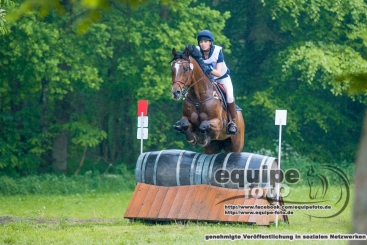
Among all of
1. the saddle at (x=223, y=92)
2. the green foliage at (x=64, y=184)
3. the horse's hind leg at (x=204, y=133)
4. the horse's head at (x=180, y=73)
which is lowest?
the green foliage at (x=64, y=184)

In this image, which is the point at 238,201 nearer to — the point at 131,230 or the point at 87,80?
the point at 131,230

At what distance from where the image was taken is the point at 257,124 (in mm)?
28297

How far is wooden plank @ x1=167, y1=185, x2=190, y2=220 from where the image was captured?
468 inches

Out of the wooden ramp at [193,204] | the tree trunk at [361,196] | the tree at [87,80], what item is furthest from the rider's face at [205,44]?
the tree at [87,80]

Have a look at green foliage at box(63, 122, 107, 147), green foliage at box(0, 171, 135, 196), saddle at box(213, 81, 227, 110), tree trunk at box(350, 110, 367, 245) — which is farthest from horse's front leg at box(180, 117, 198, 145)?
green foliage at box(63, 122, 107, 147)

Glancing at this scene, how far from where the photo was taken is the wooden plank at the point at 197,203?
11.8 meters

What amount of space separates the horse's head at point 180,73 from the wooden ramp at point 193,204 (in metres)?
1.89

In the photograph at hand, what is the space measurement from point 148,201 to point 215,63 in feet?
8.51

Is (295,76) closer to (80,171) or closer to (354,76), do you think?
(80,171)

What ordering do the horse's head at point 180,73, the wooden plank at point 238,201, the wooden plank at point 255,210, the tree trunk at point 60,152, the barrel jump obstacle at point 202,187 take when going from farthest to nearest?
the tree trunk at point 60,152 < the barrel jump obstacle at point 202,187 < the wooden plank at point 238,201 < the wooden plank at point 255,210 < the horse's head at point 180,73

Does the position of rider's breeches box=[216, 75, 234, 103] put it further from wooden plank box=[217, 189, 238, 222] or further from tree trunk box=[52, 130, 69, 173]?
tree trunk box=[52, 130, 69, 173]

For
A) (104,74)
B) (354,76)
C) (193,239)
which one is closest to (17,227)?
(193,239)

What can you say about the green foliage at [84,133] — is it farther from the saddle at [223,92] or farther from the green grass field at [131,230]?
the saddle at [223,92]

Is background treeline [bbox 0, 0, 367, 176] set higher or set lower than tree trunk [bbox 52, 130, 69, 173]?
higher
